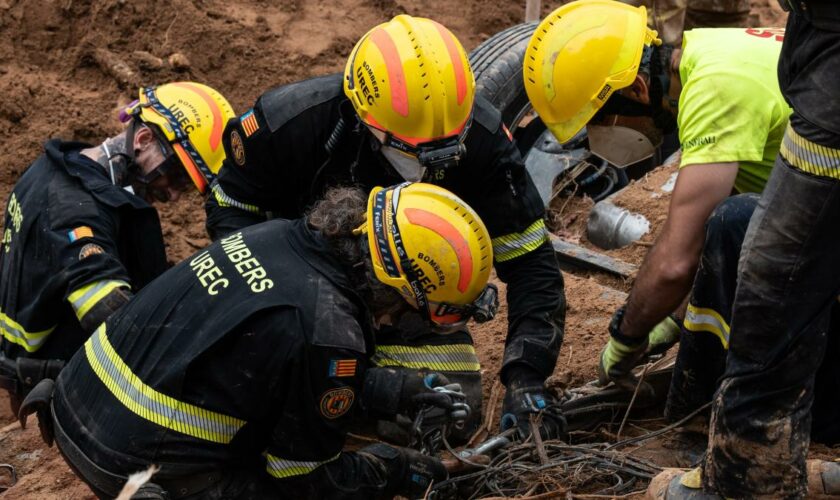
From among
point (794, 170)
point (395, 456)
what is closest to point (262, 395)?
point (395, 456)

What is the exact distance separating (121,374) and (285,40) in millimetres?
5485

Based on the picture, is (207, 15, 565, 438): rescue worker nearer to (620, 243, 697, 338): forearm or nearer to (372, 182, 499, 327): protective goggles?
(620, 243, 697, 338): forearm

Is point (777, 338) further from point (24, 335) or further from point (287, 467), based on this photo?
point (24, 335)

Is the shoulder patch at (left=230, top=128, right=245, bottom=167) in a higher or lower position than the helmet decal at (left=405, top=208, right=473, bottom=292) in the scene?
lower

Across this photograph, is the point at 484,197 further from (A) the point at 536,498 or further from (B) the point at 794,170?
(B) the point at 794,170

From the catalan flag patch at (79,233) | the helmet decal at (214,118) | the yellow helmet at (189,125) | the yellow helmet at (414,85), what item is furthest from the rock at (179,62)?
the yellow helmet at (414,85)

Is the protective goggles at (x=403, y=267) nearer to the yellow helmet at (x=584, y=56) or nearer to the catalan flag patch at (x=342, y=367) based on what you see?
the catalan flag patch at (x=342, y=367)

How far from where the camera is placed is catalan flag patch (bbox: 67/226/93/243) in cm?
442

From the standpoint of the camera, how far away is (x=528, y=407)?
427 cm

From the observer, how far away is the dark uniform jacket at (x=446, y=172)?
454cm

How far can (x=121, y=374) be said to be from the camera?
11.6 ft

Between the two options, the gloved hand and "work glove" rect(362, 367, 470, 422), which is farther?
the gloved hand

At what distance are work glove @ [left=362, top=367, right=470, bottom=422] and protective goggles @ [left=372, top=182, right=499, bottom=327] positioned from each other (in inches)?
14.0

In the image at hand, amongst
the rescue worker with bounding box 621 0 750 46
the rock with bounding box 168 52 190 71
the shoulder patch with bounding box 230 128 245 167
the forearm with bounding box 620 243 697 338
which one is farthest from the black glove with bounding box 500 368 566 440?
the rock with bounding box 168 52 190 71
